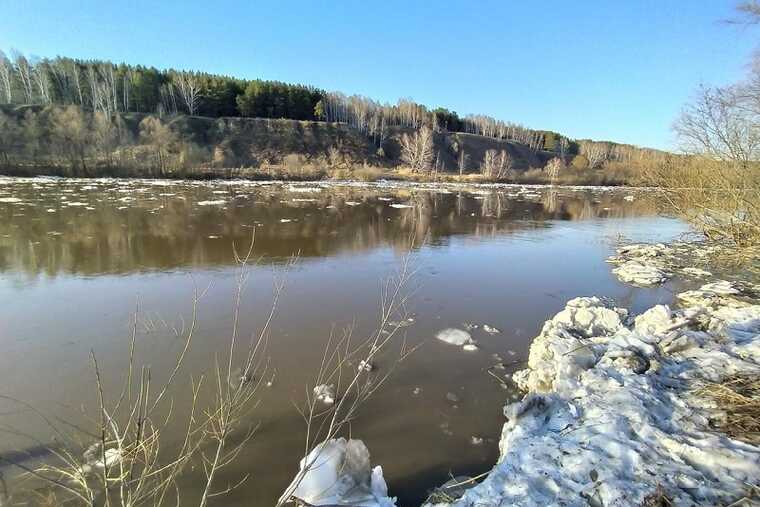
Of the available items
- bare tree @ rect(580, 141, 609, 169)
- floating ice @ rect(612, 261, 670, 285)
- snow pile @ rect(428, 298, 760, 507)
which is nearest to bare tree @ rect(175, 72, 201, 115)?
floating ice @ rect(612, 261, 670, 285)

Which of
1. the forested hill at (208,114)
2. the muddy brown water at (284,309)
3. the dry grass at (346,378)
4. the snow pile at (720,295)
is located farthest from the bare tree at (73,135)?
the snow pile at (720,295)

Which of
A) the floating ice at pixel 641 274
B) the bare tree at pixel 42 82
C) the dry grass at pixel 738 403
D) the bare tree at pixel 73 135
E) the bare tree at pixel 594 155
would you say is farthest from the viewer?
the bare tree at pixel 594 155

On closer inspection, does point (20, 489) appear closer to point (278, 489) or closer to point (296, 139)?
point (278, 489)

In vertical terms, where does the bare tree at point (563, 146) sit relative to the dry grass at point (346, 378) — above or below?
above

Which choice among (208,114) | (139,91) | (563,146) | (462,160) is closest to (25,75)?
(139,91)

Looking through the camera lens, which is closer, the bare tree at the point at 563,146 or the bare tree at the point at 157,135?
the bare tree at the point at 157,135

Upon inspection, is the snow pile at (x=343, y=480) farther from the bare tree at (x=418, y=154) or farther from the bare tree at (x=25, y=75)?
the bare tree at (x=25, y=75)

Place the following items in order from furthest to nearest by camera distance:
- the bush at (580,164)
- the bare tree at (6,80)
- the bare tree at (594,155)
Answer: the bare tree at (594,155), the bush at (580,164), the bare tree at (6,80)

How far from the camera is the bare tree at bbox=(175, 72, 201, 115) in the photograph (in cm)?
6044

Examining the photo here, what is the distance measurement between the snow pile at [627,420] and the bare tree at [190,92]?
225ft

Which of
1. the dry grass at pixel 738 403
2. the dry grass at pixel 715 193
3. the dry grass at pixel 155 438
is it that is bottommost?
the dry grass at pixel 155 438

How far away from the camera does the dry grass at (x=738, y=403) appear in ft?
8.93

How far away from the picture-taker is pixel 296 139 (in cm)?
6088

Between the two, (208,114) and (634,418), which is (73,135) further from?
(634,418)
